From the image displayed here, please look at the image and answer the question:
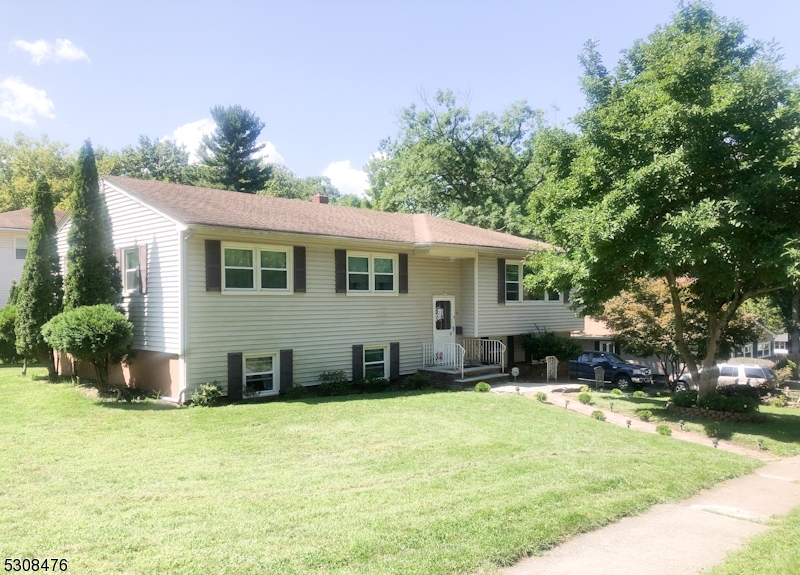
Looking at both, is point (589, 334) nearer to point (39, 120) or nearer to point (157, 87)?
point (157, 87)

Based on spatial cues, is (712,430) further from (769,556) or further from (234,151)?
(234,151)

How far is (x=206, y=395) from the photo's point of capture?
40.9ft

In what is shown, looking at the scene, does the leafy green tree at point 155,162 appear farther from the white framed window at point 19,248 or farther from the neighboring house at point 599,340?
the neighboring house at point 599,340

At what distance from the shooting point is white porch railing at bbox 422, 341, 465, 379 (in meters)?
17.3

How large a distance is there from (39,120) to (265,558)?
5047 cm

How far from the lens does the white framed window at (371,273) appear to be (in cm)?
1580

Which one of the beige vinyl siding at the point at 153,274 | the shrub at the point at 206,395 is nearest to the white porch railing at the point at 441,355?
the shrub at the point at 206,395

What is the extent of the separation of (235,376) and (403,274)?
598 centimetres

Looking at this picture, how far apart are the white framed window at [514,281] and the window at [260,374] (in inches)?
347

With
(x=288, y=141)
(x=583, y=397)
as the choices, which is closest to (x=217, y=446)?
(x=583, y=397)

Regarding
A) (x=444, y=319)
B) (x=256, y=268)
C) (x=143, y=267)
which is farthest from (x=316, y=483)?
(x=444, y=319)

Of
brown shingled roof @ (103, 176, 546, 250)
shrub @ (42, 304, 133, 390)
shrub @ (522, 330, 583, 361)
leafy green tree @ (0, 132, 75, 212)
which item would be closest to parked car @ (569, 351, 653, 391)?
shrub @ (522, 330, 583, 361)

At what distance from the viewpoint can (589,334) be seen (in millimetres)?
31375

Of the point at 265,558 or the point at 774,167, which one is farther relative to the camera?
the point at 774,167
